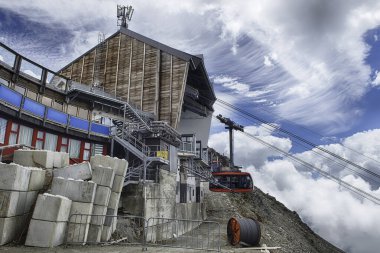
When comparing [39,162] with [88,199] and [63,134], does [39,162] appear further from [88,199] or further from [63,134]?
[63,134]

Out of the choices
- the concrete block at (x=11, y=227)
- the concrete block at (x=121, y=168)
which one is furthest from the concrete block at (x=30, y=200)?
the concrete block at (x=121, y=168)

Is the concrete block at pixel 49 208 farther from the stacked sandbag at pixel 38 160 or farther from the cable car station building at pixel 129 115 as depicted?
the cable car station building at pixel 129 115

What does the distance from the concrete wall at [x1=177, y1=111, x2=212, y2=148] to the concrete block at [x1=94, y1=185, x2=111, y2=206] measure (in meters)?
35.1

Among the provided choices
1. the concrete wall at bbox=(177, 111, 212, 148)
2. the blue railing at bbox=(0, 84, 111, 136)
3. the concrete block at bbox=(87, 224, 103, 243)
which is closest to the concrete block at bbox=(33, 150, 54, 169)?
the concrete block at bbox=(87, 224, 103, 243)

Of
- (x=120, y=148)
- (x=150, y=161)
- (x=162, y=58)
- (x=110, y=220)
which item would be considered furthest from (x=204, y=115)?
(x=110, y=220)

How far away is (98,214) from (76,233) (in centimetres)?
146

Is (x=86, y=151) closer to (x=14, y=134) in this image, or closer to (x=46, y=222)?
(x=14, y=134)

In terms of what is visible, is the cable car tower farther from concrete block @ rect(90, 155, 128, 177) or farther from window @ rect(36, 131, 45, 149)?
concrete block @ rect(90, 155, 128, 177)

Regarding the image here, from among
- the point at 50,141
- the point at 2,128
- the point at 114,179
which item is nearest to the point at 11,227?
the point at 114,179

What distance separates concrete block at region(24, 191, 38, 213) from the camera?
12.2 m

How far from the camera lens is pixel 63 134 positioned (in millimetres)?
24984

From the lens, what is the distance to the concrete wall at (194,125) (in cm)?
4946

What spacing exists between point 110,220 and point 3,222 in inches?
195

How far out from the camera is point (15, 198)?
11305 mm
